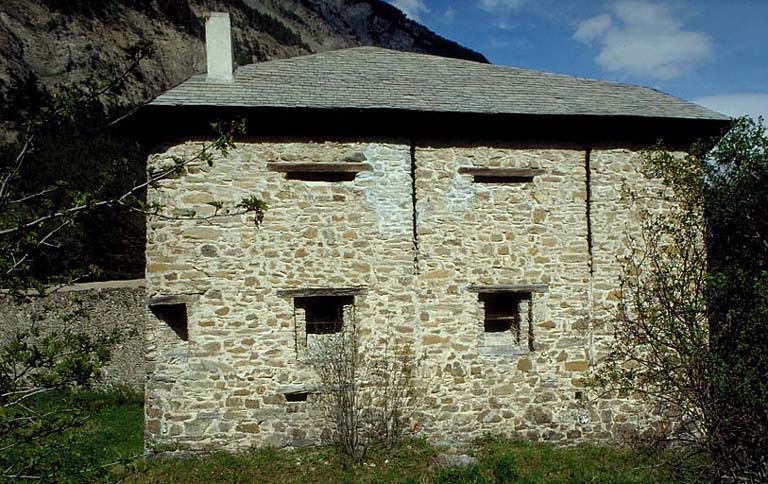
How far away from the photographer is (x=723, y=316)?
20.1ft

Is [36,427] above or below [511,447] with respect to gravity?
above

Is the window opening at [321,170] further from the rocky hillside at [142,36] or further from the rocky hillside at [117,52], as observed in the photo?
the rocky hillside at [142,36]

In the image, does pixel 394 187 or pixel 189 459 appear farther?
pixel 394 187

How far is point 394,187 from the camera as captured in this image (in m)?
8.02

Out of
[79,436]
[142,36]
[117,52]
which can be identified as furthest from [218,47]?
[142,36]

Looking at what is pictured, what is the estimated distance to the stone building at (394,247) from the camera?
7562 millimetres

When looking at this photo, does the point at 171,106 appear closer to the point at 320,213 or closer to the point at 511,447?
the point at 320,213

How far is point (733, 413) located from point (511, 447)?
3073mm

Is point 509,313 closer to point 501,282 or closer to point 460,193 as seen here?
point 501,282

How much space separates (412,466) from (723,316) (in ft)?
14.2

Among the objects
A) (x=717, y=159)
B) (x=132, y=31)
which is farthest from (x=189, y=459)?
(x=132, y=31)

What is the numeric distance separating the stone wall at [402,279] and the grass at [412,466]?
0.29 metres

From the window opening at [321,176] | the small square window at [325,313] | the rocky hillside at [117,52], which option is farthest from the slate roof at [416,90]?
the small square window at [325,313]

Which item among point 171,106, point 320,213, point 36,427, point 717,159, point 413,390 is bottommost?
point 413,390
